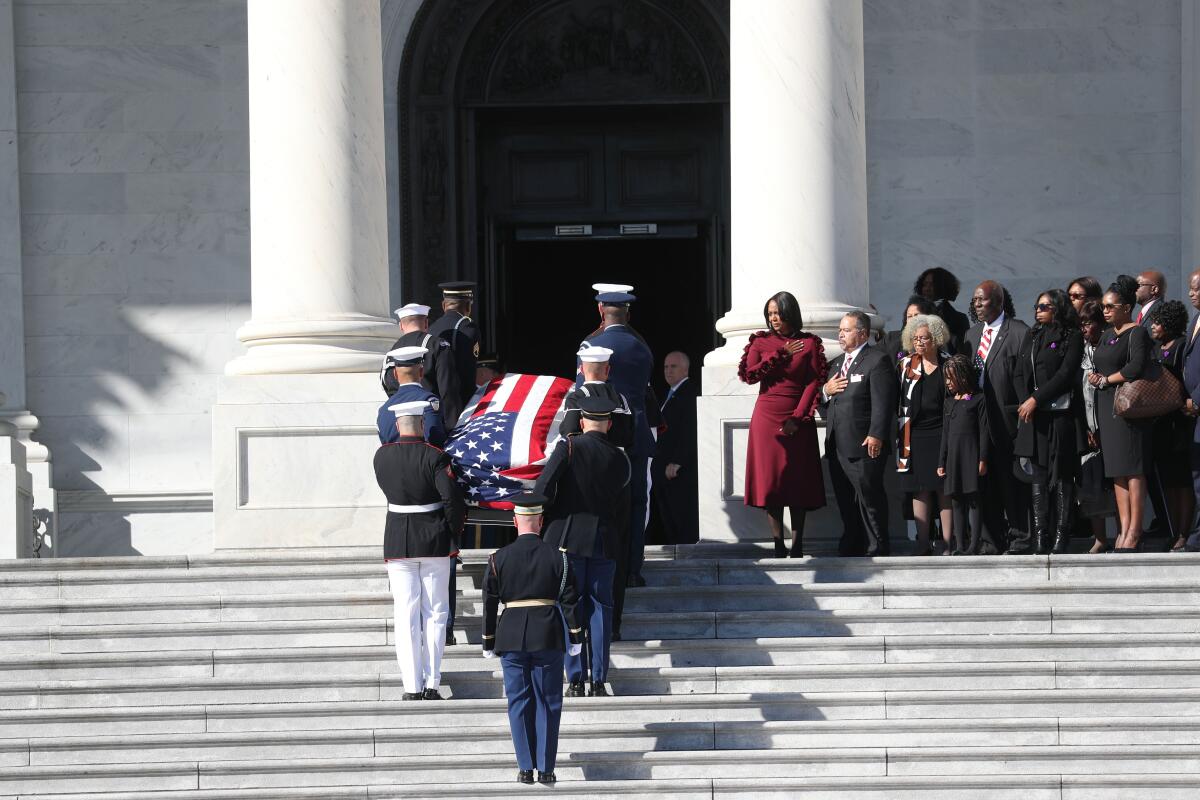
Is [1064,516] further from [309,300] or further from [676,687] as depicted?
[309,300]

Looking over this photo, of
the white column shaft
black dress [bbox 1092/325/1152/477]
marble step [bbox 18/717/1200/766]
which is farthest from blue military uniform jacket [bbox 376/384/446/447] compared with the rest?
black dress [bbox 1092/325/1152/477]

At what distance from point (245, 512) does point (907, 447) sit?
5740 mm

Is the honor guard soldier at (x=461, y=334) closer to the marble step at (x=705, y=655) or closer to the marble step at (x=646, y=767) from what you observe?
the marble step at (x=705, y=655)

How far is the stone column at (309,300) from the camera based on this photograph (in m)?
17.8

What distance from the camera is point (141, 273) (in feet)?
77.6

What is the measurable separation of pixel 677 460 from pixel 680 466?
68mm

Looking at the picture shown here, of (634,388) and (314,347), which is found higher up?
(314,347)

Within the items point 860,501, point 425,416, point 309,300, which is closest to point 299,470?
point 309,300

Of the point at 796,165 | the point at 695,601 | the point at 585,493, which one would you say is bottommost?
the point at 695,601

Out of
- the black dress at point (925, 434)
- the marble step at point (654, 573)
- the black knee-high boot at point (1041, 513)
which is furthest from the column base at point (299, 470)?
the black knee-high boot at point (1041, 513)

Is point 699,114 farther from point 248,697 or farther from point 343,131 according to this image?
point 248,697

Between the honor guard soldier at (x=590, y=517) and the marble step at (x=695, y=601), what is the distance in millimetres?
1441

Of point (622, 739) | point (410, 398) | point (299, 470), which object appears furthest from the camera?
point (299, 470)

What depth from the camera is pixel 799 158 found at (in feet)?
59.6
